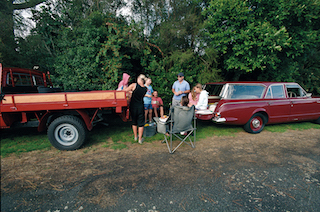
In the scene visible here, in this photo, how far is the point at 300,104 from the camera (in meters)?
5.25

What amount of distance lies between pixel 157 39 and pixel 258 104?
4.87m

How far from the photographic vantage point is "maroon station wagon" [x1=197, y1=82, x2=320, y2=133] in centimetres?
456

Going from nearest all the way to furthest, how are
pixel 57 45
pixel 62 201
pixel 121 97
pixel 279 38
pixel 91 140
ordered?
pixel 62 201 < pixel 121 97 < pixel 91 140 < pixel 279 38 < pixel 57 45

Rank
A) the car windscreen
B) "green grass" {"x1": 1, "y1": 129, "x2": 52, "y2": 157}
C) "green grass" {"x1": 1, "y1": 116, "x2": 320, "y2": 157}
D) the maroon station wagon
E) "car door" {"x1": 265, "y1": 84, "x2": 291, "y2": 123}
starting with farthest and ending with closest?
"car door" {"x1": 265, "y1": 84, "x2": 291, "y2": 123}, the car windscreen, the maroon station wagon, "green grass" {"x1": 1, "y1": 116, "x2": 320, "y2": 157}, "green grass" {"x1": 1, "y1": 129, "x2": 52, "y2": 157}

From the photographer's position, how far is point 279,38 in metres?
5.77

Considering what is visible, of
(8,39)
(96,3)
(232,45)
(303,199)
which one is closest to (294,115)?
(232,45)

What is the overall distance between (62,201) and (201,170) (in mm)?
2195

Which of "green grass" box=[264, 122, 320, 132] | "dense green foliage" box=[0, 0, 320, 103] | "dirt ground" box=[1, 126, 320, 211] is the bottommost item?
"green grass" box=[264, 122, 320, 132]

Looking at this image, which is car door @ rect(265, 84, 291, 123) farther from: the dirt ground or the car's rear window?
the car's rear window

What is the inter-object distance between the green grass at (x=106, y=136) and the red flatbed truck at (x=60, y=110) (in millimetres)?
437

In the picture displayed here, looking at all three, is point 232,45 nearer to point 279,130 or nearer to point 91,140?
point 279,130

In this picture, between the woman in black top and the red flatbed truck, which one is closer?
the red flatbed truck

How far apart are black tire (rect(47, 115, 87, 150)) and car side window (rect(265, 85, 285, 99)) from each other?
5.67m

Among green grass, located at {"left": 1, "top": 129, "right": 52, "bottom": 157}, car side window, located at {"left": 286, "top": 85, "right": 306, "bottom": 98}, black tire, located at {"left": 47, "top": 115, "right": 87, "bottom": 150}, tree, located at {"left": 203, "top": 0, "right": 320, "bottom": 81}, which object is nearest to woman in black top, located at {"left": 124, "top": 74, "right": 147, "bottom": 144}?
black tire, located at {"left": 47, "top": 115, "right": 87, "bottom": 150}
